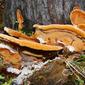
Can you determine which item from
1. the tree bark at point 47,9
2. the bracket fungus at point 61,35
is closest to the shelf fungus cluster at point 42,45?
the bracket fungus at point 61,35

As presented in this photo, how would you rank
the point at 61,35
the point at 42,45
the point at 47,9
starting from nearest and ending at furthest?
the point at 42,45 → the point at 61,35 → the point at 47,9

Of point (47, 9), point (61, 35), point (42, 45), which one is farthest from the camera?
point (47, 9)

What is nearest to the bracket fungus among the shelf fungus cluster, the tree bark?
the shelf fungus cluster

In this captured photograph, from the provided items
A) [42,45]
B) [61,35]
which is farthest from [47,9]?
[42,45]

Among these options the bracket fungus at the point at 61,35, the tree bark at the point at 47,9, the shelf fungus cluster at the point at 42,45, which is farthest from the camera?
the tree bark at the point at 47,9

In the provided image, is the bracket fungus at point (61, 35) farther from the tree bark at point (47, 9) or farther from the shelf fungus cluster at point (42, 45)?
the tree bark at point (47, 9)

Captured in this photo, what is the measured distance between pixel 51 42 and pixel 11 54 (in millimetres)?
527

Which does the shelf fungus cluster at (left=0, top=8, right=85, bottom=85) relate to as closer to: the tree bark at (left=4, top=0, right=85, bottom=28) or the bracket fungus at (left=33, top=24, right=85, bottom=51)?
the bracket fungus at (left=33, top=24, right=85, bottom=51)

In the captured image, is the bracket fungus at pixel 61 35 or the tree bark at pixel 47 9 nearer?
the bracket fungus at pixel 61 35

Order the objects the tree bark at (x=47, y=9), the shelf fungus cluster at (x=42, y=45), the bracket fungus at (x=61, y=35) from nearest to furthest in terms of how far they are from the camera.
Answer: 1. the shelf fungus cluster at (x=42, y=45)
2. the bracket fungus at (x=61, y=35)
3. the tree bark at (x=47, y=9)

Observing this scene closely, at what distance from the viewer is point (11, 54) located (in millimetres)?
3375

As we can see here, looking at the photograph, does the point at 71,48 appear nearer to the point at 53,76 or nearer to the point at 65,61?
the point at 65,61

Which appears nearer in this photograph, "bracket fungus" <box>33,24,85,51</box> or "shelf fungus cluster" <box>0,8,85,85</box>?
"shelf fungus cluster" <box>0,8,85,85</box>

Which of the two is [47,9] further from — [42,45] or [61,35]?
[42,45]
